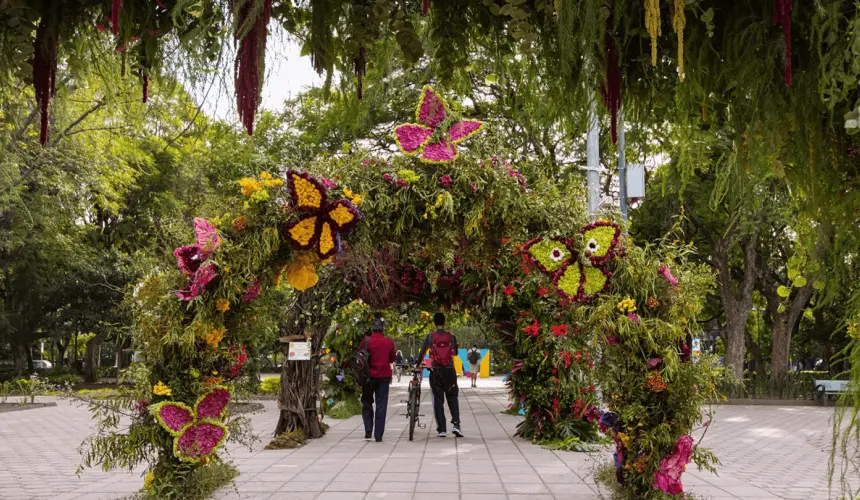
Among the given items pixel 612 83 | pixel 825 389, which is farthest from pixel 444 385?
pixel 825 389

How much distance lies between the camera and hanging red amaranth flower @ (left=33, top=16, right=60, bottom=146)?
255cm

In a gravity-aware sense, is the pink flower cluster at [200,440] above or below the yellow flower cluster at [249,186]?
below

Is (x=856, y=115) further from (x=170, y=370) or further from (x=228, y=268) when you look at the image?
(x=170, y=370)

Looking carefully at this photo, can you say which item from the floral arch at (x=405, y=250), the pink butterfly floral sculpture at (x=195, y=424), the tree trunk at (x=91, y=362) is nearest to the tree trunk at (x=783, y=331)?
the floral arch at (x=405, y=250)

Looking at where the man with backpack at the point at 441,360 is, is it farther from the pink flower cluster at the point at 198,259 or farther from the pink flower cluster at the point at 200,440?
the pink flower cluster at the point at 198,259

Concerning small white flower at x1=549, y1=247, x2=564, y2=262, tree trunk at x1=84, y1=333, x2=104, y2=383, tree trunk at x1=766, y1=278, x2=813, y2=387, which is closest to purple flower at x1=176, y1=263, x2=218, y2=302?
small white flower at x1=549, y1=247, x2=564, y2=262

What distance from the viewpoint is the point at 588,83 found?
2389 mm

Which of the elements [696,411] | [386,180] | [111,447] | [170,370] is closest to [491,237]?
[386,180]

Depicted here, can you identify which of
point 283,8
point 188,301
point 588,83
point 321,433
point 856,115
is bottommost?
point 321,433

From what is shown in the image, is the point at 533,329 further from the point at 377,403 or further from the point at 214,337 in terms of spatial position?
the point at 214,337

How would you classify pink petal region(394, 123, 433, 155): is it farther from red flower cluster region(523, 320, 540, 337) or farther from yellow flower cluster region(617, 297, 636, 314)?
red flower cluster region(523, 320, 540, 337)

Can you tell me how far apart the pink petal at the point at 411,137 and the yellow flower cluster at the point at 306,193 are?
930 millimetres

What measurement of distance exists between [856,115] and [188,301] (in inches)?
213

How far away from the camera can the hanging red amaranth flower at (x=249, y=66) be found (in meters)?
2.14
